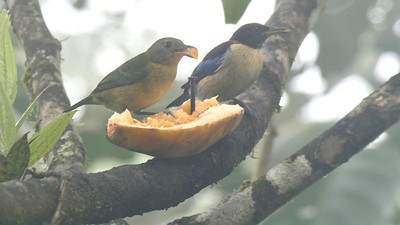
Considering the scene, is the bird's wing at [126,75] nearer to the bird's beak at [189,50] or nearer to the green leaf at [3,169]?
the bird's beak at [189,50]

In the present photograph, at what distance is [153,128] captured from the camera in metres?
2.64

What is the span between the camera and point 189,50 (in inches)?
181

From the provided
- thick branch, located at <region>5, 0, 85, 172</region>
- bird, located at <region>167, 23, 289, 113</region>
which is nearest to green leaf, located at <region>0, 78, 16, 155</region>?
thick branch, located at <region>5, 0, 85, 172</region>

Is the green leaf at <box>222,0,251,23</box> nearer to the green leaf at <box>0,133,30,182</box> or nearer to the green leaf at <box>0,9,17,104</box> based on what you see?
the green leaf at <box>0,9,17,104</box>

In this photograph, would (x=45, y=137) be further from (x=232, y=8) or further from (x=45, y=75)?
(x=232, y=8)

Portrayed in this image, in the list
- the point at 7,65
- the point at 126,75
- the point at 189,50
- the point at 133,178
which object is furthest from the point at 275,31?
the point at 133,178

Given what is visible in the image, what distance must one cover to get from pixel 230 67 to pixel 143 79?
0.69 meters

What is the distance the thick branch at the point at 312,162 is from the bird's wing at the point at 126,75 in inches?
69.1

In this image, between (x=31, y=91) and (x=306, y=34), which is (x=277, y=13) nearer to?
(x=306, y=34)

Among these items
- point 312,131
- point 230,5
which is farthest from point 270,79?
point 312,131

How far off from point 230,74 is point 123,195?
273cm

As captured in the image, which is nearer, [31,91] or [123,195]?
[123,195]

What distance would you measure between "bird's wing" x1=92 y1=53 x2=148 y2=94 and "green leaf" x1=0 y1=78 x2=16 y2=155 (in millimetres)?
2163

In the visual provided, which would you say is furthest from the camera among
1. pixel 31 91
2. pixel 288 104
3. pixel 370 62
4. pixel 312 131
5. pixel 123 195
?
pixel 370 62
